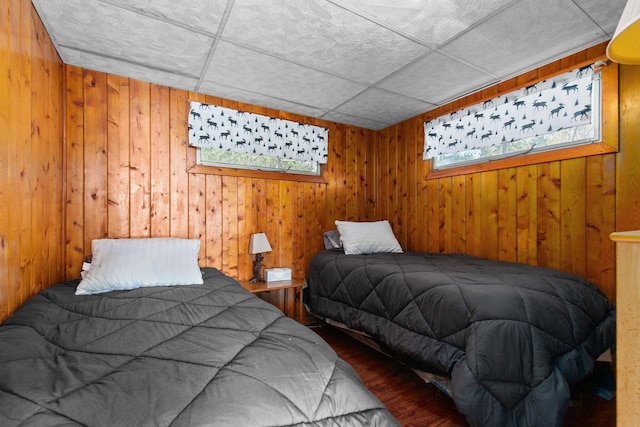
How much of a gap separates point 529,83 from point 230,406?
2.87 meters

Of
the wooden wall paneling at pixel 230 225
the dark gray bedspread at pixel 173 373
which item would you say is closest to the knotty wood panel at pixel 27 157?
the dark gray bedspread at pixel 173 373

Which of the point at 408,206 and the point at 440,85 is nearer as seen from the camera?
the point at 440,85

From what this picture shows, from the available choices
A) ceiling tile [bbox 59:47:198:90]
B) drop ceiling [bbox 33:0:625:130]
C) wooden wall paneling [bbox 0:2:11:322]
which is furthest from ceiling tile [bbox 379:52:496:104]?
wooden wall paneling [bbox 0:2:11:322]

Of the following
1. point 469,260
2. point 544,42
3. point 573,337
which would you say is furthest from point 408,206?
point 573,337

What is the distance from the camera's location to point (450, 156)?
9.62 ft

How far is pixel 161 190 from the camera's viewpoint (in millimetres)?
2459

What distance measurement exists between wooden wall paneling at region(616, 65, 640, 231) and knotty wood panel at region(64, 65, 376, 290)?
7.93 ft

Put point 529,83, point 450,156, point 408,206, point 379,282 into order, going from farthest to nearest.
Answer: point 408,206
point 450,156
point 529,83
point 379,282

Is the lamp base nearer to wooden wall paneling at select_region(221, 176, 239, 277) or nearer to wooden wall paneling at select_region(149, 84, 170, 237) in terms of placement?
wooden wall paneling at select_region(221, 176, 239, 277)

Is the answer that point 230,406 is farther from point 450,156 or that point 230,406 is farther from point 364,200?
point 364,200

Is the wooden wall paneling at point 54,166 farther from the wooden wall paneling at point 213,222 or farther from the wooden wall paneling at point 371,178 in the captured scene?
the wooden wall paneling at point 371,178

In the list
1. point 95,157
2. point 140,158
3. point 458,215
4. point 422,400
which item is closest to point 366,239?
point 458,215

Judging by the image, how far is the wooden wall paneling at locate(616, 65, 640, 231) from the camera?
5.78ft

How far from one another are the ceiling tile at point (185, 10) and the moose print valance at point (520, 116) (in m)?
2.26
